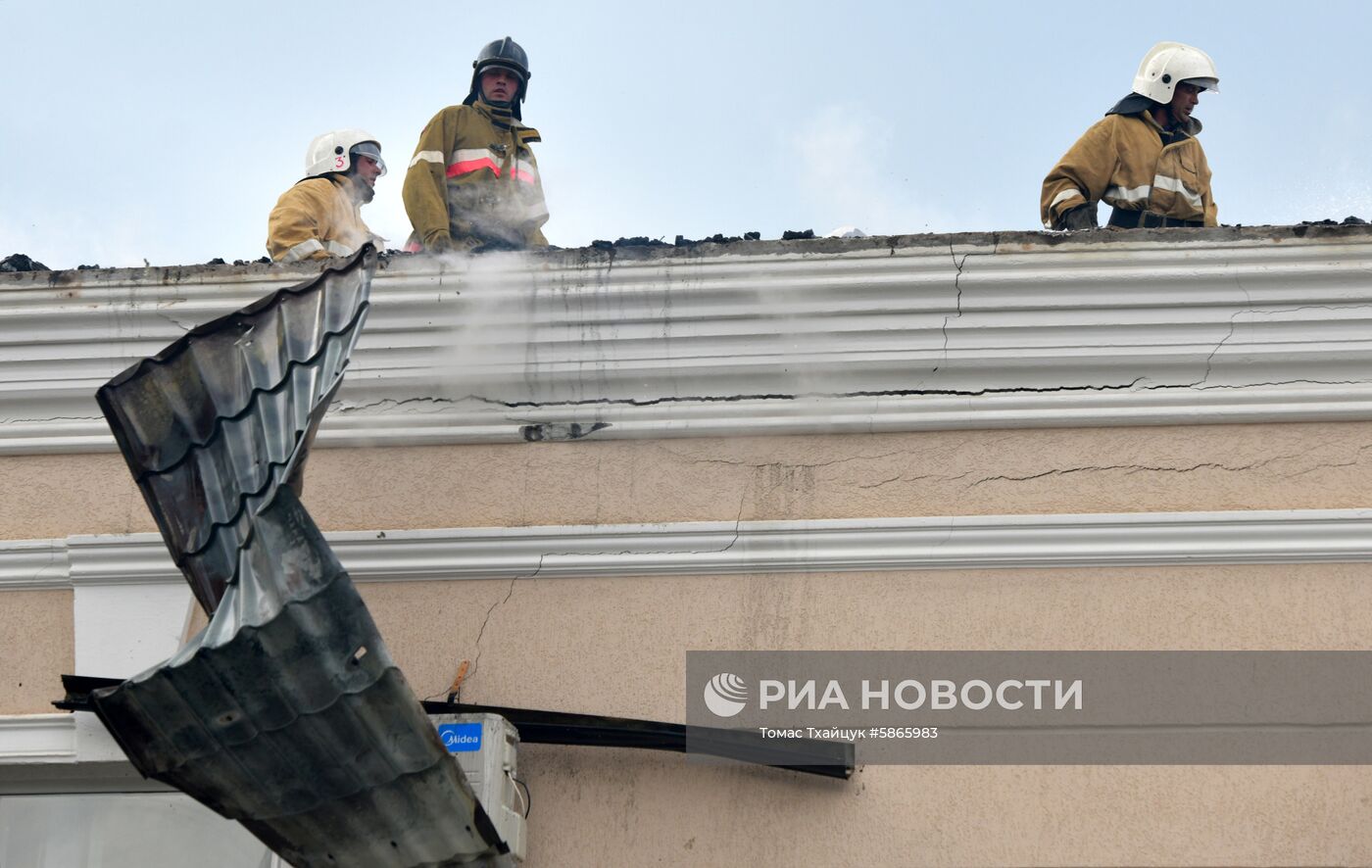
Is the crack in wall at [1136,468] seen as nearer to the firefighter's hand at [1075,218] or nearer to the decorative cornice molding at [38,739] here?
the firefighter's hand at [1075,218]

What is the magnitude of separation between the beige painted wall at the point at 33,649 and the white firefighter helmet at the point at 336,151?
3304 mm

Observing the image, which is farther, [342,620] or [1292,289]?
[1292,289]

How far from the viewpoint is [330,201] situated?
7.95 metres

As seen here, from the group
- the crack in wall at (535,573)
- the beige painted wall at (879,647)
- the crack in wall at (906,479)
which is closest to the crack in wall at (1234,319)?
the beige painted wall at (879,647)

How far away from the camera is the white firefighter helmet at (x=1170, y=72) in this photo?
730 cm

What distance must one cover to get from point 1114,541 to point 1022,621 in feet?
1.18

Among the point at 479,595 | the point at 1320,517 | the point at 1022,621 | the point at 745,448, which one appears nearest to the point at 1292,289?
the point at 1320,517

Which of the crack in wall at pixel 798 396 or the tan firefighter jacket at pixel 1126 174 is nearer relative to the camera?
the crack in wall at pixel 798 396

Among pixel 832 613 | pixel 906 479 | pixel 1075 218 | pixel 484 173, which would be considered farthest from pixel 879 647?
pixel 484 173

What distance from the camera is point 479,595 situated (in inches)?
208

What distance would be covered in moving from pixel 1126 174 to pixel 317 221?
345 centimetres

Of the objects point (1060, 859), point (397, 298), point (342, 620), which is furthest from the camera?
point (397, 298)

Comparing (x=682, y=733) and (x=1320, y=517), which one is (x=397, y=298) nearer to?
(x=682, y=733)

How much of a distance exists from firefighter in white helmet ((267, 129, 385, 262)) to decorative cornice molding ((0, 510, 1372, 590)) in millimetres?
2026
